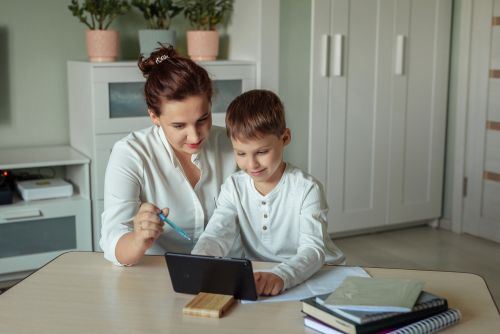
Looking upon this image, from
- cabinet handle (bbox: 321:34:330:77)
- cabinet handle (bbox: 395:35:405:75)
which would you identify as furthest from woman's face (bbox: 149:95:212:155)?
cabinet handle (bbox: 395:35:405:75)

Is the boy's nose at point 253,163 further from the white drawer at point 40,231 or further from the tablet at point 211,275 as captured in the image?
the white drawer at point 40,231

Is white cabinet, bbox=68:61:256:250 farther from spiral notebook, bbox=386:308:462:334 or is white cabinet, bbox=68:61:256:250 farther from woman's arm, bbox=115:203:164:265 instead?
spiral notebook, bbox=386:308:462:334

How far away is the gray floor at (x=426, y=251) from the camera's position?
3605 millimetres

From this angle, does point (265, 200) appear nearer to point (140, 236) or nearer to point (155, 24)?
point (140, 236)

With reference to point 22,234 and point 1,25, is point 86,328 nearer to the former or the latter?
point 22,234

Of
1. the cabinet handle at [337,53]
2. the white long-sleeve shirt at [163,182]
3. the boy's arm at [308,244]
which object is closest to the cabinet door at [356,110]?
the cabinet handle at [337,53]

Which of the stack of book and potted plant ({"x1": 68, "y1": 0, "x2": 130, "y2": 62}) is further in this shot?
potted plant ({"x1": 68, "y1": 0, "x2": 130, "y2": 62})

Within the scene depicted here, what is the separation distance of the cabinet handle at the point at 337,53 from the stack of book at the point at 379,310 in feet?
8.51

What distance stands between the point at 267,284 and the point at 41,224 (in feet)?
6.92

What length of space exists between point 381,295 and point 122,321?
1.63 feet

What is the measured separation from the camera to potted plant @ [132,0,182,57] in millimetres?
3562

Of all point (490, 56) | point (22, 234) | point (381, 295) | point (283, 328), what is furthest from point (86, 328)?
Answer: point (490, 56)

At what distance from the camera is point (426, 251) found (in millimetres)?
3885

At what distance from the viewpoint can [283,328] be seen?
1312 millimetres
